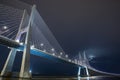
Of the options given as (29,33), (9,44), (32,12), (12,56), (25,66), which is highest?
(32,12)

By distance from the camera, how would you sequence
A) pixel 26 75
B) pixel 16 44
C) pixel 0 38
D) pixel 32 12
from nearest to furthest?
pixel 26 75
pixel 0 38
pixel 16 44
pixel 32 12

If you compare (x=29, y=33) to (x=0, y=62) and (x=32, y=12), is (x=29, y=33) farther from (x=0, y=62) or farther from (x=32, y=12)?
(x=0, y=62)

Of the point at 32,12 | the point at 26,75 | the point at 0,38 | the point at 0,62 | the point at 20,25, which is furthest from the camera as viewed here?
the point at 0,62

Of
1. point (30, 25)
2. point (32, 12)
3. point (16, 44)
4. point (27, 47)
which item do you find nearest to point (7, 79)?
point (27, 47)

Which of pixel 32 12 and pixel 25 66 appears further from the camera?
pixel 32 12

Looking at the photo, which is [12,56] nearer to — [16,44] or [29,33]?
[16,44]

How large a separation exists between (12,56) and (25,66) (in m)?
4.74

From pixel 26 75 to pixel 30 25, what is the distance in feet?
20.0

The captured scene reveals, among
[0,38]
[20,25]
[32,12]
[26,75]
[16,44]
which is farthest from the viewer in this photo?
[20,25]

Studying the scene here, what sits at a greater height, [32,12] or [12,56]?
[32,12]

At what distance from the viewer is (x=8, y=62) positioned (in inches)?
673

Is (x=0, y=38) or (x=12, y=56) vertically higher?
(x=0, y=38)

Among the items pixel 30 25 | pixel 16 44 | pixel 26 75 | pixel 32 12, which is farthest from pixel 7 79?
pixel 32 12

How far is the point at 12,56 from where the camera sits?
17.8 meters
